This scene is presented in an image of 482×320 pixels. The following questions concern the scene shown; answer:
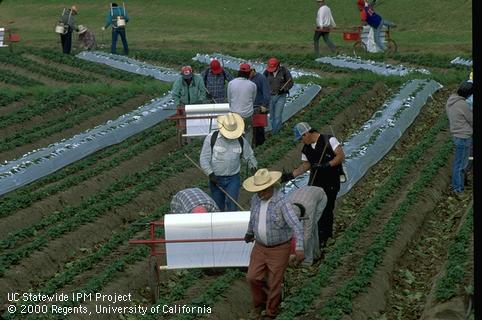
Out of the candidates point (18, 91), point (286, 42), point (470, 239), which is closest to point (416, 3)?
point (286, 42)

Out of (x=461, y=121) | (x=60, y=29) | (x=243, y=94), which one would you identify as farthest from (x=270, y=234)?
(x=60, y=29)

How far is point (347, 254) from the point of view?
1437 centimetres

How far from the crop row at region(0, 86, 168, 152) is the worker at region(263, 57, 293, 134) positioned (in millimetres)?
4504

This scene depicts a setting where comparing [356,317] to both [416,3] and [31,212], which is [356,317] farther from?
[416,3]

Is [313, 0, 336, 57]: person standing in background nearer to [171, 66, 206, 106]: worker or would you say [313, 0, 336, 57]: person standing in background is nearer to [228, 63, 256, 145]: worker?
[171, 66, 206, 106]: worker

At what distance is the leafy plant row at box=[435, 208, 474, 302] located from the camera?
486 inches

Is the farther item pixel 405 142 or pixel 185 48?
pixel 185 48

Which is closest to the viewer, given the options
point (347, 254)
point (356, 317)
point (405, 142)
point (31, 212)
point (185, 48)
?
point (356, 317)

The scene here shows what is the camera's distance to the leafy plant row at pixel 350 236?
12477mm

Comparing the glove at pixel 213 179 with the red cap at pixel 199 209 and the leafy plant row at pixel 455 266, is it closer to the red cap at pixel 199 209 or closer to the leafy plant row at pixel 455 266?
the red cap at pixel 199 209

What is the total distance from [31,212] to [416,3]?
96.6 ft

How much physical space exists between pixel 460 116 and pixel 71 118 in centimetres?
1037

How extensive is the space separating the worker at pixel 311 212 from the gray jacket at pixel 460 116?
3.60m

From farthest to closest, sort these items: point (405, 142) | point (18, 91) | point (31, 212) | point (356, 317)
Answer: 1. point (18, 91)
2. point (405, 142)
3. point (31, 212)
4. point (356, 317)
